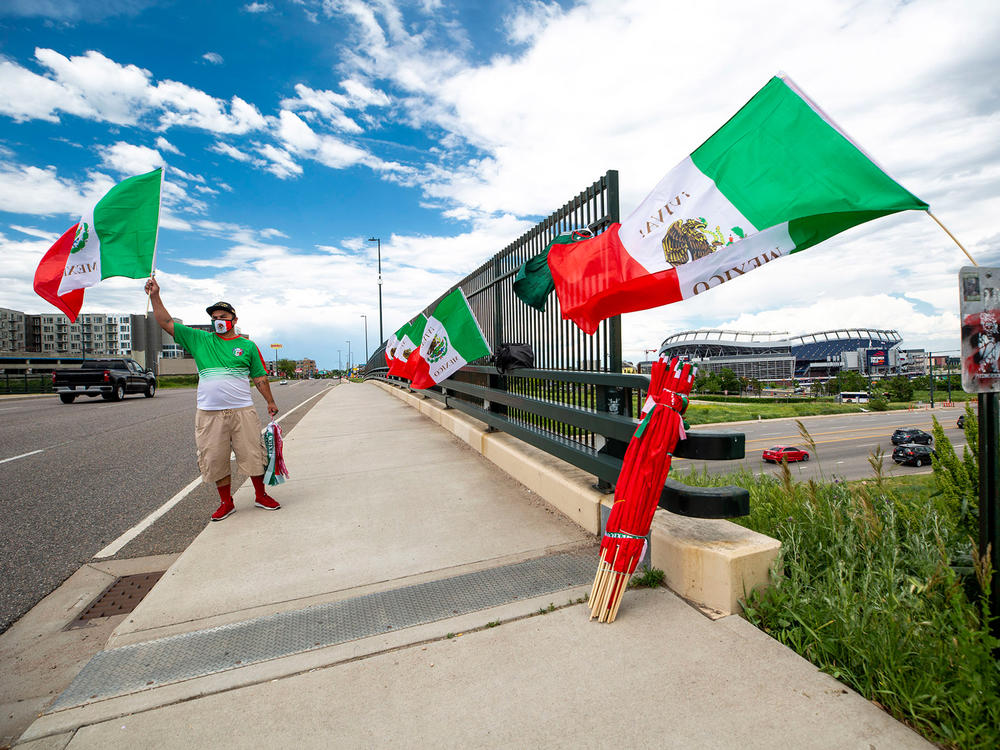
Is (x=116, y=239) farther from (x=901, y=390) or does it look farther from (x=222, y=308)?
(x=901, y=390)

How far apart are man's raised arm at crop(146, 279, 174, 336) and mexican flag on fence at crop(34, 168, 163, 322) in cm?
12

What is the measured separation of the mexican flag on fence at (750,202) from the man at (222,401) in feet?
11.0

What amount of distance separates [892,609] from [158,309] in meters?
5.43

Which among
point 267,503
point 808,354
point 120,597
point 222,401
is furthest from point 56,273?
point 808,354

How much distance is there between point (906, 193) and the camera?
6.32 ft

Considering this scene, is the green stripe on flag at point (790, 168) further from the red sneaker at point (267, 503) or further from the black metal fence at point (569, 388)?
the red sneaker at point (267, 503)

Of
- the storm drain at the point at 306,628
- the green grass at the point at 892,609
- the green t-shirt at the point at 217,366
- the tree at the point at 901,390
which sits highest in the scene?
the green t-shirt at the point at 217,366

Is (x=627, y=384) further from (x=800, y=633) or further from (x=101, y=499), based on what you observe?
(x=101, y=499)

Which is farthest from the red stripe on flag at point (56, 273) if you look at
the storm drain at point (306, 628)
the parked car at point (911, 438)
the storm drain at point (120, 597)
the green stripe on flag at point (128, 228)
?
the parked car at point (911, 438)

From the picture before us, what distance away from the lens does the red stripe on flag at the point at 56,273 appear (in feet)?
15.3

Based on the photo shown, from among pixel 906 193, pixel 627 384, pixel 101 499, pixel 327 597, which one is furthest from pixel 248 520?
pixel 906 193

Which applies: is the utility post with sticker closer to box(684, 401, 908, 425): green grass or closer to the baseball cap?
the baseball cap

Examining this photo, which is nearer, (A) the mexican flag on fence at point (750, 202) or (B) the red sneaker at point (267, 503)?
(A) the mexican flag on fence at point (750, 202)

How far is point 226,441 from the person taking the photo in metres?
4.55
